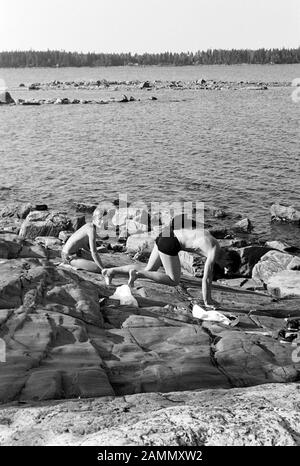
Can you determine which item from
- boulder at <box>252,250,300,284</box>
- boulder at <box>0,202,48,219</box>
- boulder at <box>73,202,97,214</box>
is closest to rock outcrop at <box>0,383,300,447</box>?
boulder at <box>252,250,300,284</box>

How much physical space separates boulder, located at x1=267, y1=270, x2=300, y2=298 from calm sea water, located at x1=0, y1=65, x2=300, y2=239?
7.17m

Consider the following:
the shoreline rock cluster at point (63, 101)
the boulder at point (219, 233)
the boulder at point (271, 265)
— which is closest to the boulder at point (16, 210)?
the boulder at point (219, 233)

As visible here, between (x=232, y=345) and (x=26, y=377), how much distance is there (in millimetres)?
3630

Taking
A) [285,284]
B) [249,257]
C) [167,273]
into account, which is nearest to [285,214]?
[249,257]

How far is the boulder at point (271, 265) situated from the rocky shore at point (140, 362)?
98 cm

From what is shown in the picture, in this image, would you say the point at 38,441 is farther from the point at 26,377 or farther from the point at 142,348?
the point at 142,348

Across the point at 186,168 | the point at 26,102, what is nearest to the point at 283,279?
the point at 186,168

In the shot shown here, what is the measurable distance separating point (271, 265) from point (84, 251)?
5726 mm

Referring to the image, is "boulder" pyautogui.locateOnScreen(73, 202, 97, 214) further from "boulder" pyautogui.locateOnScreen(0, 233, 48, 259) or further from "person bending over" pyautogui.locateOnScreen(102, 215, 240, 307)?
"person bending over" pyautogui.locateOnScreen(102, 215, 240, 307)

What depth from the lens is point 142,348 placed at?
28.9 ft

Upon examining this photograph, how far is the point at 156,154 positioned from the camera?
3941 centimetres

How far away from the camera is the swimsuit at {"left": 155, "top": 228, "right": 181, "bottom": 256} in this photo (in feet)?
41.7

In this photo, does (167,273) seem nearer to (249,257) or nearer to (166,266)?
(166,266)
